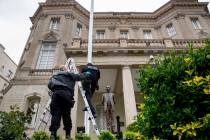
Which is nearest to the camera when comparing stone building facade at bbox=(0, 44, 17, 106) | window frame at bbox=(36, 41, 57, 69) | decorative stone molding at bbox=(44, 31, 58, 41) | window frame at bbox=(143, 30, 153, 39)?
window frame at bbox=(36, 41, 57, 69)

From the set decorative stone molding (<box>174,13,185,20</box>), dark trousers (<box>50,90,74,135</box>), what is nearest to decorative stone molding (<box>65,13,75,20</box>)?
decorative stone molding (<box>174,13,185,20</box>)

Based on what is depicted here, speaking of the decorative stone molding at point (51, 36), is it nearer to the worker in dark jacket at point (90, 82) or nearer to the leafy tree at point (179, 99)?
the worker in dark jacket at point (90, 82)

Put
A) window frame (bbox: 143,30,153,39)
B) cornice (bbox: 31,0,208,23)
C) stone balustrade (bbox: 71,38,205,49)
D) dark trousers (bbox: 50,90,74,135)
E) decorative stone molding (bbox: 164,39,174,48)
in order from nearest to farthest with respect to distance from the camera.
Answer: dark trousers (bbox: 50,90,74,135), decorative stone molding (bbox: 164,39,174,48), stone balustrade (bbox: 71,38,205,49), cornice (bbox: 31,0,208,23), window frame (bbox: 143,30,153,39)

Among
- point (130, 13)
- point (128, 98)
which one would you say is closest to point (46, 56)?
point (128, 98)

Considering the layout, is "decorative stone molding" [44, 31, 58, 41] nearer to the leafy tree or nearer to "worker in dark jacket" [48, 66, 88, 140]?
"worker in dark jacket" [48, 66, 88, 140]

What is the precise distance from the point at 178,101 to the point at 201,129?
2.24 ft

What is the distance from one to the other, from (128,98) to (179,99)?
8886 millimetres

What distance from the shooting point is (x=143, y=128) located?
4.37 m

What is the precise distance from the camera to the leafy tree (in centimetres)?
348

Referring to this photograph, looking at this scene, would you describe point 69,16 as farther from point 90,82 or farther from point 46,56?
point 90,82

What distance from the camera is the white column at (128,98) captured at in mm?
12062

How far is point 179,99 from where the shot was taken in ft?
13.0

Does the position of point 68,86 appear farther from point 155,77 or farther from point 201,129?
point 201,129

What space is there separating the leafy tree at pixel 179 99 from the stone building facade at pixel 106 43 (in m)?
6.99
